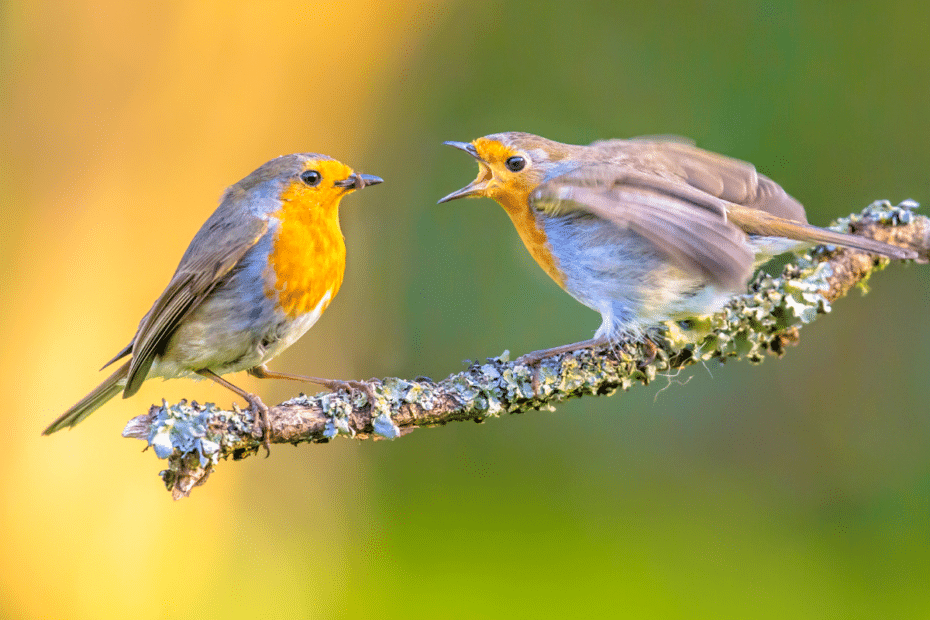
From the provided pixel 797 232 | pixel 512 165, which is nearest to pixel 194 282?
pixel 512 165

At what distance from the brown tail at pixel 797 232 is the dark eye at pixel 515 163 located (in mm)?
724

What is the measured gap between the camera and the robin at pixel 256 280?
2189 mm

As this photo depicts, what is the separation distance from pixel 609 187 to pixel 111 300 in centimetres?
202

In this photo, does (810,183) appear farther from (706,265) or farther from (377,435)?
(377,435)

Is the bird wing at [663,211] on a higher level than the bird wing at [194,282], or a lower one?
higher

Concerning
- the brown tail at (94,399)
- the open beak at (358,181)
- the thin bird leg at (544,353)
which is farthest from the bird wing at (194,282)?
the thin bird leg at (544,353)

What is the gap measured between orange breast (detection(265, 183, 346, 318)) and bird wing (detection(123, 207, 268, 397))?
3.7 inches

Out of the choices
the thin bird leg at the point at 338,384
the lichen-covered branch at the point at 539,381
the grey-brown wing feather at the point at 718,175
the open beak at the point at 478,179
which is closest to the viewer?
the lichen-covered branch at the point at 539,381

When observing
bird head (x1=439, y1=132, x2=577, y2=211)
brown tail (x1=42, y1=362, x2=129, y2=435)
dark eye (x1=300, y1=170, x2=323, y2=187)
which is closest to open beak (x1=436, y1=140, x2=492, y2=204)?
bird head (x1=439, y1=132, x2=577, y2=211)

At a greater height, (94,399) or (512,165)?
(512,165)

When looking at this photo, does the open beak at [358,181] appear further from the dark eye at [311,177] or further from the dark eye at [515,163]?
the dark eye at [515,163]

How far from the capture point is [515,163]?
2596 millimetres

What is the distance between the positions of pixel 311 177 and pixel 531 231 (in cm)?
79

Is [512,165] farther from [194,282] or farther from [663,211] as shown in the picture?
[194,282]
